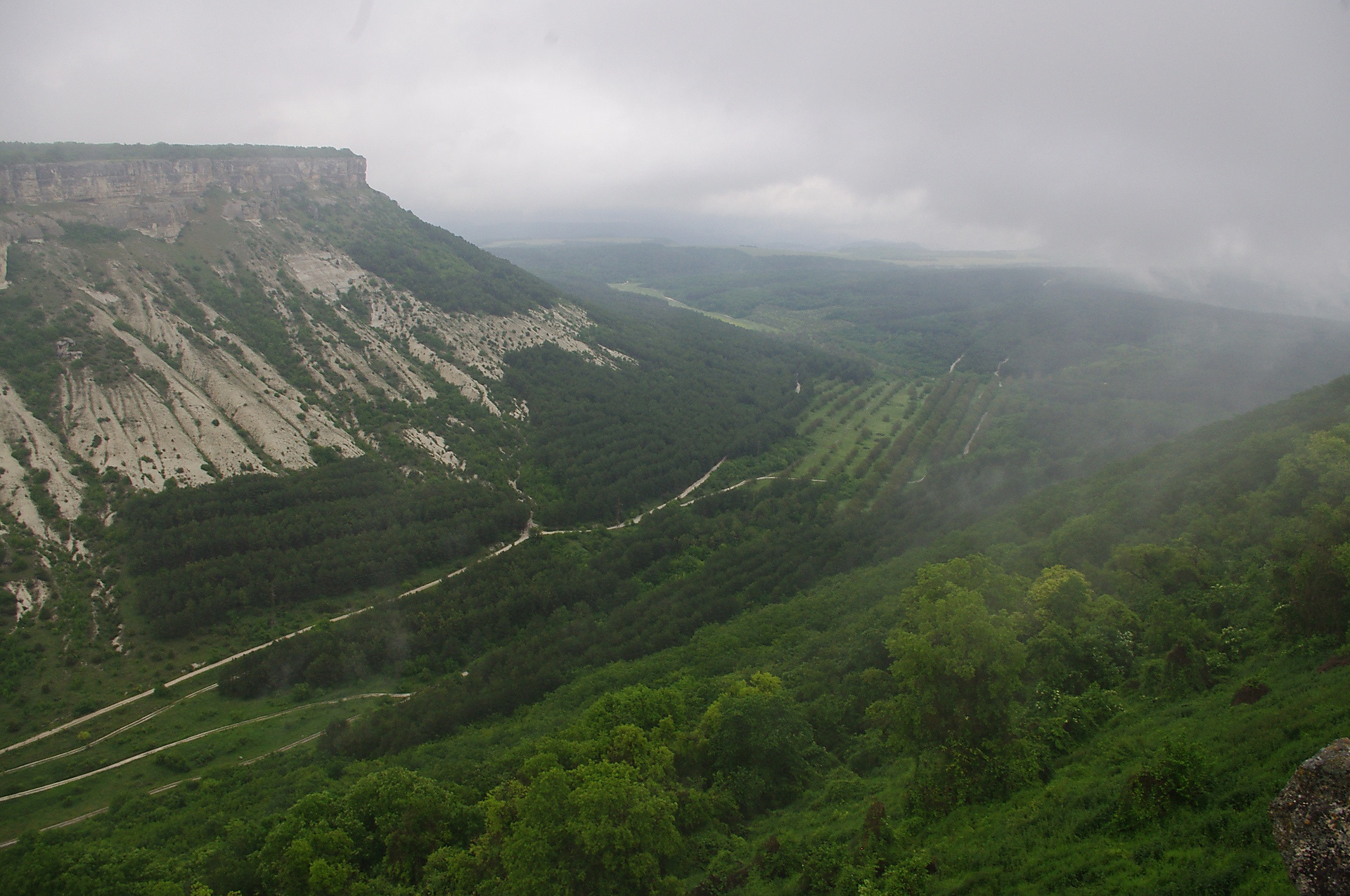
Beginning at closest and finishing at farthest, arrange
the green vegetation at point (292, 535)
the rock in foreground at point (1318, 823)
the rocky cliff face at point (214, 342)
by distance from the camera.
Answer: the rock in foreground at point (1318, 823)
the green vegetation at point (292, 535)
the rocky cliff face at point (214, 342)

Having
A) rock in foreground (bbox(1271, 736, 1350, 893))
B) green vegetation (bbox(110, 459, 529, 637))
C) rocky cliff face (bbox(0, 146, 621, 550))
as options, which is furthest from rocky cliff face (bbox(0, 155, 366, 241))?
rock in foreground (bbox(1271, 736, 1350, 893))

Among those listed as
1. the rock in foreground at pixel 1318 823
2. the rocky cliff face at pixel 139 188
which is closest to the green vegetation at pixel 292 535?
the rocky cliff face at pixel 139 188

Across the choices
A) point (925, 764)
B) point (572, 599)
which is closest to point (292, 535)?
point (572, 599)

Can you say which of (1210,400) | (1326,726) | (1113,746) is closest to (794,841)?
(1113,746)

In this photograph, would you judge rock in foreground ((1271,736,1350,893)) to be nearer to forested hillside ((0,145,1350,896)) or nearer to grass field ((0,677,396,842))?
forested hillside ((0,145,1350,896))

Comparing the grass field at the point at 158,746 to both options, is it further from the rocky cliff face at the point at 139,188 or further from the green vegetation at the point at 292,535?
the rocky cliff face at the point at 139,188

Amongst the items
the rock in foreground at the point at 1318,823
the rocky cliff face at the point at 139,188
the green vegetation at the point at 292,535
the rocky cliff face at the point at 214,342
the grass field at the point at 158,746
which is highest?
the rocky cliff face at the point at 139,188

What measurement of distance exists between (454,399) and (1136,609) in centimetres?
7527

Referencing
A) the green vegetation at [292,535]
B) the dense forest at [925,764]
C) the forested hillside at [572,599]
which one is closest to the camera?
the dense forest at [925,764]

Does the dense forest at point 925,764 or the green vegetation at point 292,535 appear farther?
the green vegetation at point 292,535

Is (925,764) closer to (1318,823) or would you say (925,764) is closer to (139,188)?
(1318,823)

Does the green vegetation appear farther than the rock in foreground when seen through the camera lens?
Yes

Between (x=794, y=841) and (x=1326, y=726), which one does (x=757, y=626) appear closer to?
(x=794, y=841)

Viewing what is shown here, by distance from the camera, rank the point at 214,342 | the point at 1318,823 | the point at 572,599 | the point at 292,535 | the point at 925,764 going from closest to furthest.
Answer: the point at 1318,823
the point at 925,764
the point at 292,535
the point at 572,599
the point at 214,342
